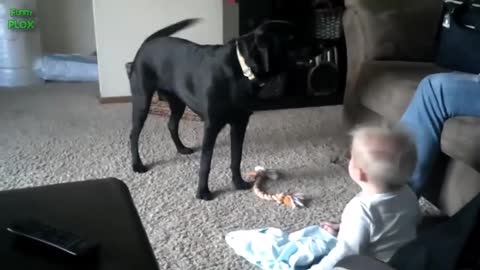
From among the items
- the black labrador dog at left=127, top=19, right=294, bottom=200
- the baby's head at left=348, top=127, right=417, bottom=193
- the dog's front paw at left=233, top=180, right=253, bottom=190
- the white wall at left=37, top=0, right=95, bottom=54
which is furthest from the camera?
the white wall at left=37, top=0, right=95, bottom=54

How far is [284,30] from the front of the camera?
69.5 inches

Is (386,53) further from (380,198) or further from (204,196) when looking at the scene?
(380,198)

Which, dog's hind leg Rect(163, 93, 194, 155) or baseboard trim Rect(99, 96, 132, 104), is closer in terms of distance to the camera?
dog's hind leg Rect(163, 93, 194, 155)

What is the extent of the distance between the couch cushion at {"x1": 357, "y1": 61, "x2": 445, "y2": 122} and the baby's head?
55cm

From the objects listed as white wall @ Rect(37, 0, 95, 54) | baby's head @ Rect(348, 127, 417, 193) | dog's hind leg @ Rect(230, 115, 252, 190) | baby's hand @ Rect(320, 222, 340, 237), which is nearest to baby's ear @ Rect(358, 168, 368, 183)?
baby's head @ Rect(348, 127, 417, 193)

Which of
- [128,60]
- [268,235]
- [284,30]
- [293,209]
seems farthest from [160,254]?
[128,60]

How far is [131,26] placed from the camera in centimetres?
286

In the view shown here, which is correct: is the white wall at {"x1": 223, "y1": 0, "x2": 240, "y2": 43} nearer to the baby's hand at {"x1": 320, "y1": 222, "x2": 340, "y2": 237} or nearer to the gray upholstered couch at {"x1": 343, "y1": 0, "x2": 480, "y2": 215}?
the gray upholstered couch at {"x1": 343, "y1": 0, "x2": 480, "y2": 215}

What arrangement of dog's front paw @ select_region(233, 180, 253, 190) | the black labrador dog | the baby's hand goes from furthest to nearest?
dog's front paw @ select_region(233, 180, 253, 190) → the black labrador dog → the baby's hand

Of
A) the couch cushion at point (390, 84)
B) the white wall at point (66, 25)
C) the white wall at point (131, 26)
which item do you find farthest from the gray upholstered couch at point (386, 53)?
the white wall at point (66, 25)

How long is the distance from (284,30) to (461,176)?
26.6 inches

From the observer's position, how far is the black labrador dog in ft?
5.59

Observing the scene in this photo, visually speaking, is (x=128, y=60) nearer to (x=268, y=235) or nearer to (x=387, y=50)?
(x=387, y=50)

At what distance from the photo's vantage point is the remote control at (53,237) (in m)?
0.87
